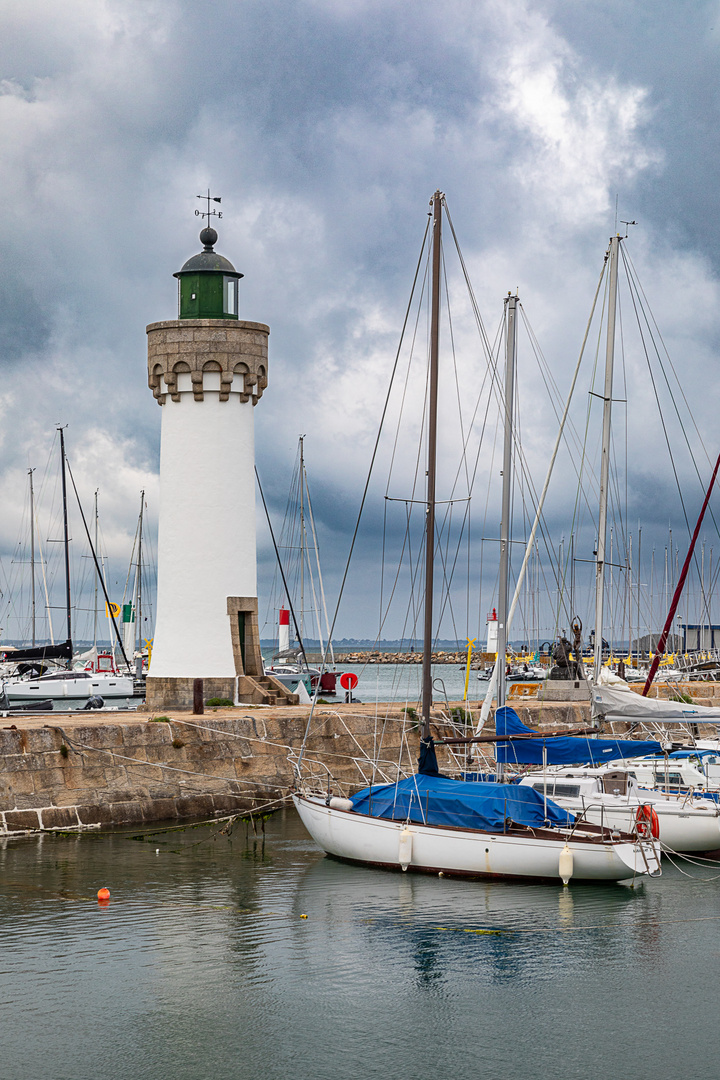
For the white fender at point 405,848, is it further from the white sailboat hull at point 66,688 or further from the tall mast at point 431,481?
the white sailboat hull at point 66,688

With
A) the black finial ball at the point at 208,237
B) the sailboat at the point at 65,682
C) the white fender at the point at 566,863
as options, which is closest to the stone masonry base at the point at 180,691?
the black finial ball at the point at 208,237

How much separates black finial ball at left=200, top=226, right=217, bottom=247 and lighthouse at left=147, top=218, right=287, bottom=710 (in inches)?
138

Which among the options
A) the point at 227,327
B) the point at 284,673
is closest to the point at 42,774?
the point at 227,327

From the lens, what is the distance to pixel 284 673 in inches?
4048

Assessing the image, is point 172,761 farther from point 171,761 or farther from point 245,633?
point 245,633

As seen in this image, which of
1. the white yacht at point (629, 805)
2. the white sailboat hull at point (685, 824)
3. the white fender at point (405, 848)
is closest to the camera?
the white fender at point (405, 848)

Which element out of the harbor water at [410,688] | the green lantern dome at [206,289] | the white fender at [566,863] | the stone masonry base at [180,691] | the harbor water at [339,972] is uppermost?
the green lantern dome at [206,289]

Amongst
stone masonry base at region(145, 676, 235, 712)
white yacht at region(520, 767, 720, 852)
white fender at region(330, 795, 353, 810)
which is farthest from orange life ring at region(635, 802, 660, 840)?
stone masonry base at region(145, 676, 235, 712)

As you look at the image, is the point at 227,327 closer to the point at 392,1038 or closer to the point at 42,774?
the point at 42,774

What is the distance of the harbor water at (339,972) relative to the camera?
14.5m

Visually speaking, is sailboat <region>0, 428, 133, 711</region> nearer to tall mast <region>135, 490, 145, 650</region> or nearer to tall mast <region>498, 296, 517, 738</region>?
tall mast <region>135, 490, 145, 650</region>

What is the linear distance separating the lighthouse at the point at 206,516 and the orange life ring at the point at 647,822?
49.3ft

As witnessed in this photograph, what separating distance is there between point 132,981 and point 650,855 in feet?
33.3

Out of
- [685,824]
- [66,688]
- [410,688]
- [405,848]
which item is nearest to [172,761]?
[405,848]
